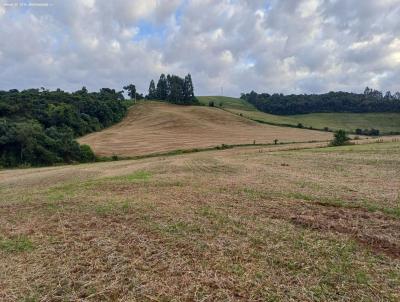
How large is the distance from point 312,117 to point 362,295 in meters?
114

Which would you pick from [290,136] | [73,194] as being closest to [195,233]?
[73,194]

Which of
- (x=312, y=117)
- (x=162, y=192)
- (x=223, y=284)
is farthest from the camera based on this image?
(x=312, y=117)

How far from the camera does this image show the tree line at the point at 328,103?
11838cm

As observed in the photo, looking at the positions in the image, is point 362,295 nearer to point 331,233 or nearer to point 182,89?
point 331,233

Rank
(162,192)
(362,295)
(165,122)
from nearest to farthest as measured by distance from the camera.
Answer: (362,295)
(162,192)
(165,122)

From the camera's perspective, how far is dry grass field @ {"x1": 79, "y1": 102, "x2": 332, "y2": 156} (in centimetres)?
6134

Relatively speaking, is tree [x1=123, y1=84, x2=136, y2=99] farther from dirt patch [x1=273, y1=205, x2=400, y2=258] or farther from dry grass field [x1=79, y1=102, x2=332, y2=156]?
dirt patch [x1=273, y1=205, x2=400, y2=258]

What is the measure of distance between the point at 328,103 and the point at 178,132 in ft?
243

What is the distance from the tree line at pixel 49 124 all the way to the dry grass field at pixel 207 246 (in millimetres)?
43580

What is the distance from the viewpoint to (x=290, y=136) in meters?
69.4

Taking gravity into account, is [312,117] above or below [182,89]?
below

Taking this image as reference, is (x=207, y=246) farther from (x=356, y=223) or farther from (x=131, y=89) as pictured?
(x=131, y=89)

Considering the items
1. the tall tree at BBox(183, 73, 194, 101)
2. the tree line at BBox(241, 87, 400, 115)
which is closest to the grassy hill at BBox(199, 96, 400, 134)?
the tree line at BBox(241, 87, 400, 115)

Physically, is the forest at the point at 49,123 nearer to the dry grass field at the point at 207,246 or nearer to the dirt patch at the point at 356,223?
the dry grass field at the point at 207,246
